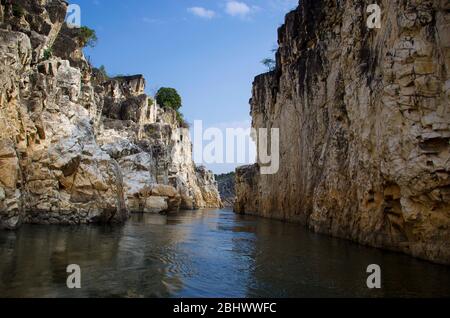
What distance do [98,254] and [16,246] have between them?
2.61m

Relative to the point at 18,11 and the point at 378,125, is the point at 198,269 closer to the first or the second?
the point at 378,125

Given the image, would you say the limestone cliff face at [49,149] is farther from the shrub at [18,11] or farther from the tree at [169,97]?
the tree at [169,97]

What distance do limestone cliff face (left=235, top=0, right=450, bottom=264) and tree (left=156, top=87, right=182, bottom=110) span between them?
5057 cm

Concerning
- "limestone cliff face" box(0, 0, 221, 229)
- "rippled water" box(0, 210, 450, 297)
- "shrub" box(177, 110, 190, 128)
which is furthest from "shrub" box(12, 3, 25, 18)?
"shrub" box(177, 110, 190, 128)

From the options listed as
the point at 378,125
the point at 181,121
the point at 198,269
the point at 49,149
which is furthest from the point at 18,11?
the point at 181,121

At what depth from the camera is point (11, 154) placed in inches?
660

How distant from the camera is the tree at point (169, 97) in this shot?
78.4m

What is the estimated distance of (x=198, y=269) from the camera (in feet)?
35.1

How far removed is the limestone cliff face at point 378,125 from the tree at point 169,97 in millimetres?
50569

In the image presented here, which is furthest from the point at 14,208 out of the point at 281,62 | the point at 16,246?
the point at 281,62

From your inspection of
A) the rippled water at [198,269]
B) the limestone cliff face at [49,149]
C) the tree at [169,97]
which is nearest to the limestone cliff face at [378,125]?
the rippled water at [198,269]

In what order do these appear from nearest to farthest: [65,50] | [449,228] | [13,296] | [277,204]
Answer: [13,296]
[449,228]
[277,204]
[65,50]

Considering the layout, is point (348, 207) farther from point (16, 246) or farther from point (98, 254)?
point (16, 246)

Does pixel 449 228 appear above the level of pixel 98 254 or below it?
above
